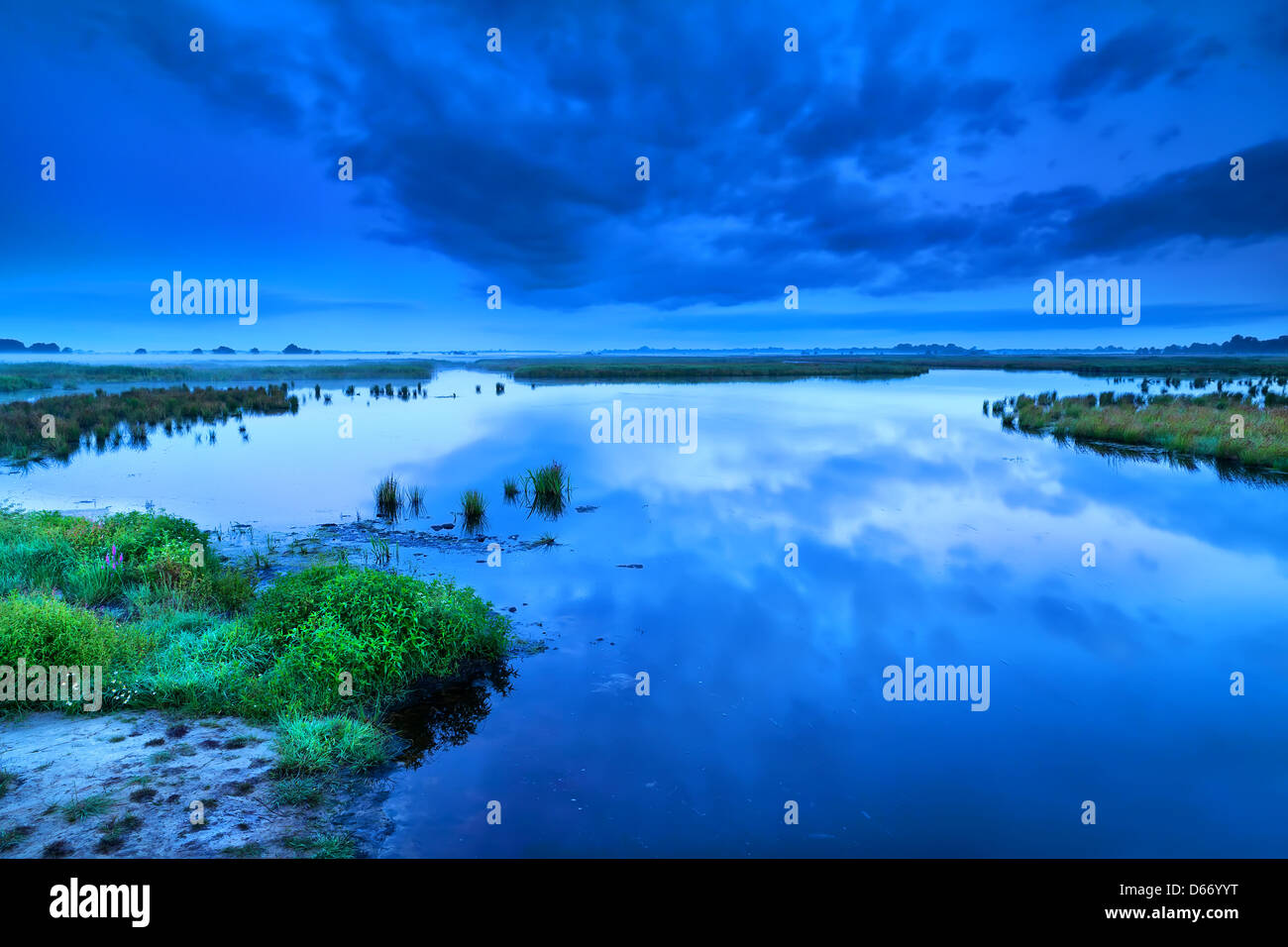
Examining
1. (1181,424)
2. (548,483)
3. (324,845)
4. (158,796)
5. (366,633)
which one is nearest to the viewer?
(324,845)

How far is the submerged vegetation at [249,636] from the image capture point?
8.30m

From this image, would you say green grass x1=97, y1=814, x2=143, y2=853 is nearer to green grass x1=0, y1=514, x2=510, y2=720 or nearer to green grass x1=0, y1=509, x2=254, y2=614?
green grass x1=0, y1=514, x2=510, y2=720

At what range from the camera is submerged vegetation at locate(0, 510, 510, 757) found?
27.2 ft

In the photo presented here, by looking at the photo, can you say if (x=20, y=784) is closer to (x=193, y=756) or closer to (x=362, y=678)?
(x=193, y=756)

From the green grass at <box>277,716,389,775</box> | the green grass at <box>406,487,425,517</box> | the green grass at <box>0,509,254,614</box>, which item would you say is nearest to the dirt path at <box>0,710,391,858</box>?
the green grass at <box>277,716,389,775</box>

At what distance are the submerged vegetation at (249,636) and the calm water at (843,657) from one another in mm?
893

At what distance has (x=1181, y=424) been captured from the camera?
33625mm

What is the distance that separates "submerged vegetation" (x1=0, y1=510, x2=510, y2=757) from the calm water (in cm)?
89

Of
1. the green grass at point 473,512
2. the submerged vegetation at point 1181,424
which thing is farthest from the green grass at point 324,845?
the submerged vegetation at point 1181,424

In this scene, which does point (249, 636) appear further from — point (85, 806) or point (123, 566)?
point (123, 566)

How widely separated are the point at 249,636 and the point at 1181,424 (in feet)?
134

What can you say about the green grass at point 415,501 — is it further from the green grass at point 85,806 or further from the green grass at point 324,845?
the green grass at point 324,845

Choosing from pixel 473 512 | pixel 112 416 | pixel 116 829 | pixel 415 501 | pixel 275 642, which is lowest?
pixel 116 829

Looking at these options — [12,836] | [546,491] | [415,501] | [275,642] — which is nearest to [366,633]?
[275,642]
